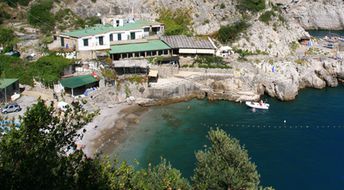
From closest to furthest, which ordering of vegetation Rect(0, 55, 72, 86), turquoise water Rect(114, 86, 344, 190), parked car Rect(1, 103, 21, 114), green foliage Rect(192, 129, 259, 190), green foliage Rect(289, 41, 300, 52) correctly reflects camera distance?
1. green foliage Rect(192, 129, 259, 190)
2. turquoise water Rect(114, 86, 344, 190)
3. parked car Rect(1, 103, 21, 114)
4. vegetation Rect(0, 55, 72, 86)
5. green foliage Rect(289, 41, 300, 52)

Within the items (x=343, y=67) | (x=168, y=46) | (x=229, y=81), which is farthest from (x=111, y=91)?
(x=343, y=67)

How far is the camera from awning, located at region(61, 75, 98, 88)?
47.2m

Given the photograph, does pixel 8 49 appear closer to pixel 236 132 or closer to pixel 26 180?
pixel 236 132

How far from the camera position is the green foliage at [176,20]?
61.4 meters

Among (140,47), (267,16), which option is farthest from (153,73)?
(267,16)

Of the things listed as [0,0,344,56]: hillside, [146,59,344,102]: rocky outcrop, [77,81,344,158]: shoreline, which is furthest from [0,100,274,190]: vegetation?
[0,0,344,56]: hillside

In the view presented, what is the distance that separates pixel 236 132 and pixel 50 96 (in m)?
21.3

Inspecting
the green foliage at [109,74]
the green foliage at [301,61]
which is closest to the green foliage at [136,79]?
the green foliage at [109,74]

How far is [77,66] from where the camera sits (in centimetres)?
5212

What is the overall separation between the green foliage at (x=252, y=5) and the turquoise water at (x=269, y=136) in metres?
18.8

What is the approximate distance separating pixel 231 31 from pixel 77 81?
2507 cm

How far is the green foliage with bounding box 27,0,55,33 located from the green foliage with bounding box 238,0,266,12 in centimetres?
2947

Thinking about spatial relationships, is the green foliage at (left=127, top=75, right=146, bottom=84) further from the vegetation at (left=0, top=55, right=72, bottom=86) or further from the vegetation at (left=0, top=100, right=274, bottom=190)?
the vegetation at (left=0, top=100, right=274, bottom=190)

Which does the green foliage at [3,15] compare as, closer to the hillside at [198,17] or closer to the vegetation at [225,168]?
the hillside at [198,17]
